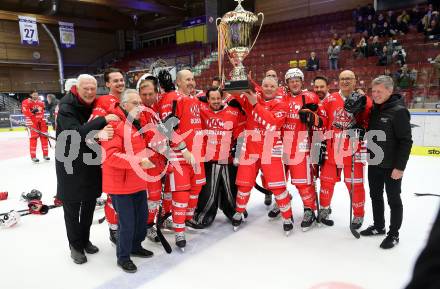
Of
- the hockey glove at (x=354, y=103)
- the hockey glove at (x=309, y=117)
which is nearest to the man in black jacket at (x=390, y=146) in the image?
the hockey glove at (x=354, y=103)

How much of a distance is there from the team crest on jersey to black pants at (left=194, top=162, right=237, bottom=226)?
1155 mm

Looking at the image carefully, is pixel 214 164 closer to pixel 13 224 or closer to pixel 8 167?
pixel 13 224

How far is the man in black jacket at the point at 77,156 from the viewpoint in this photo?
2510mm

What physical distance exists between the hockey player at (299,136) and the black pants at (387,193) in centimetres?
60

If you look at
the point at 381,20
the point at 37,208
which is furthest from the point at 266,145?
the point at 381,20

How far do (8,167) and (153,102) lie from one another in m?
5.45

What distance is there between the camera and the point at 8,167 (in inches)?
269

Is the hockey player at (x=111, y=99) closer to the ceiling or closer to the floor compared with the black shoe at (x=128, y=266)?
closer to the ceiling

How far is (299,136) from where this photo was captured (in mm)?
3291

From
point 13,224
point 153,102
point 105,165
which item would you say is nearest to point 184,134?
point 153,102

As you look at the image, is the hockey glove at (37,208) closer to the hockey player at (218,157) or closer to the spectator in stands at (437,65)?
the hockey player at (218,157)

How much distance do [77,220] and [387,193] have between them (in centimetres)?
262

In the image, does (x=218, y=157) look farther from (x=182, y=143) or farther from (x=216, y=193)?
(x=182, y=143)

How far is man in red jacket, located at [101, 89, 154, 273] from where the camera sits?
228 cm
